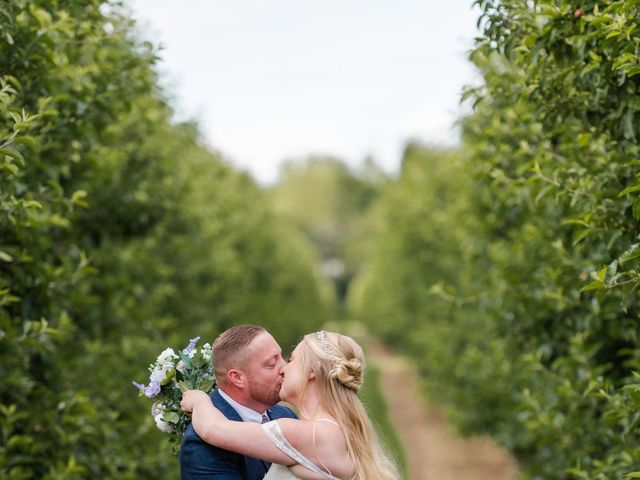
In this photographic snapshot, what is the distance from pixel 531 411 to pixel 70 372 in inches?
159

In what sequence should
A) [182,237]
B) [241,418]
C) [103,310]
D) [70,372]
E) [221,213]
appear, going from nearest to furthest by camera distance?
[241,418]
[70,372]
[103,310]
[182,237]
[221,213]

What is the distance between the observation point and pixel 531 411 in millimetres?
6727

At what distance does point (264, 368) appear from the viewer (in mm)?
3387

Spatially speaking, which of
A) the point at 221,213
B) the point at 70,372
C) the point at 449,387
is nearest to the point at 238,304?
the point at 221,213

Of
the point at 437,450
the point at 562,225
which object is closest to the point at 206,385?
the point at 562,225

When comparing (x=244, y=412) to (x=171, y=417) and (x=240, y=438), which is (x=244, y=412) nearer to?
(x=240, y=438)

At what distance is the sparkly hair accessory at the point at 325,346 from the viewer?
334cm

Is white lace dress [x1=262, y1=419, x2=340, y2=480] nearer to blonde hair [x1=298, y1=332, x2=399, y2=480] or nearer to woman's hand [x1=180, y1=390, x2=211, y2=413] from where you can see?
blonde hair [x1=298, y1=332, x2=399, y2=480]

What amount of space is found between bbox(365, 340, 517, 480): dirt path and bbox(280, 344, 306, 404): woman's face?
10.7 m

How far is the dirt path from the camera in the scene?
16000mm

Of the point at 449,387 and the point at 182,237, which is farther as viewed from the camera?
the point at 449,387

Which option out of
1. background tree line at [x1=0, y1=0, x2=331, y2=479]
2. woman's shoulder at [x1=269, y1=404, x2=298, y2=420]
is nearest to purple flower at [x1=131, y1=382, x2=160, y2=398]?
woman's shoulder at [x1=269, y1=404, x2=298, y2=420]

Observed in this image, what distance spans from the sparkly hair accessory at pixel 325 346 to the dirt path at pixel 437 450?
10.7 meters

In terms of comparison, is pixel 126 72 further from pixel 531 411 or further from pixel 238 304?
pixel 238 304
